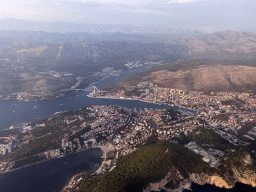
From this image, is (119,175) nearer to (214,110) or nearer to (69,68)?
(214,110)

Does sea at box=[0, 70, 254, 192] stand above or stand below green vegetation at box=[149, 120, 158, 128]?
below

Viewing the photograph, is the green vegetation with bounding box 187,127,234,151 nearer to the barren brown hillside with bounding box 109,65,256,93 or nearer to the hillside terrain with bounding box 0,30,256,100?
the barren brown hillside with bounding box 109,65,256,93

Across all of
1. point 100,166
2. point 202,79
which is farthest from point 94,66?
point 100,166

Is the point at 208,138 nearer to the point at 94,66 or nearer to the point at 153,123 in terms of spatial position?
the point at 153,123

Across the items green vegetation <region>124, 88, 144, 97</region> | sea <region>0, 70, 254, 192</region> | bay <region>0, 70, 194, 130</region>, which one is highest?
green vegetation <region>124, 88, 144, 97</region>

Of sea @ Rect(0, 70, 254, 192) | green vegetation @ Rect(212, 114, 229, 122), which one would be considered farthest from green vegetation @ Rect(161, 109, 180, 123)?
green vegetation @ Rect(212, 114, 229, 122)
